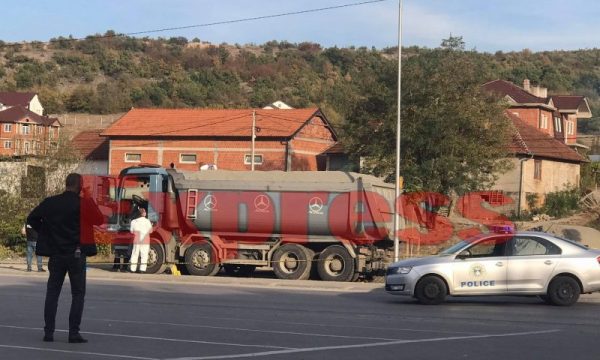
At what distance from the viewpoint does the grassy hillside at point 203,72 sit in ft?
365

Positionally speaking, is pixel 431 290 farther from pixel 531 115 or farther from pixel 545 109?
pixel 545 109

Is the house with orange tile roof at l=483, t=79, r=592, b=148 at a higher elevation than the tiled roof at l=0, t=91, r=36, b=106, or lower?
lower

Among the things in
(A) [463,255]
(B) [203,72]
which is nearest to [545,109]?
(A) [463,255]

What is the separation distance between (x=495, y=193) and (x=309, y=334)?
42302 millimetres

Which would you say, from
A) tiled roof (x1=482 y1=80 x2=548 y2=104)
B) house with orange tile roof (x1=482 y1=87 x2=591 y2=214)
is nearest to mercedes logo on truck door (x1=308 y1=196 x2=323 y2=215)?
house with orange tile roof (x1=482 y1=87 x2=591 y2=214)

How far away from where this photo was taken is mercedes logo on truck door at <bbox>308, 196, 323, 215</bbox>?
2509 cm

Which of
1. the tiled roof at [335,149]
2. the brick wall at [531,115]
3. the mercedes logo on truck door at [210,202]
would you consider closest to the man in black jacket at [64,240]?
the mercedes logo on truck door at [210,202]

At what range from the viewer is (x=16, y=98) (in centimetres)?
10150

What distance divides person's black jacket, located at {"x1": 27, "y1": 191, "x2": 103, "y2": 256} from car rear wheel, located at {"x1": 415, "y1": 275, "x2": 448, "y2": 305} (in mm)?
8849

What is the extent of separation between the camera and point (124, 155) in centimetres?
6738

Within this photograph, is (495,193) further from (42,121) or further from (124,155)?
(42,121)

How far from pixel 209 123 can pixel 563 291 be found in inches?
2024

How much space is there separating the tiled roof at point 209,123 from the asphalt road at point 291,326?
43.9m

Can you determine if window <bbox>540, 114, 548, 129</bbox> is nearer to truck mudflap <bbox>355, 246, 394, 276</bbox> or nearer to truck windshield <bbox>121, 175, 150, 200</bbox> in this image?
truck mudflap <bbox>355, 246, 394, 276</bbox>
